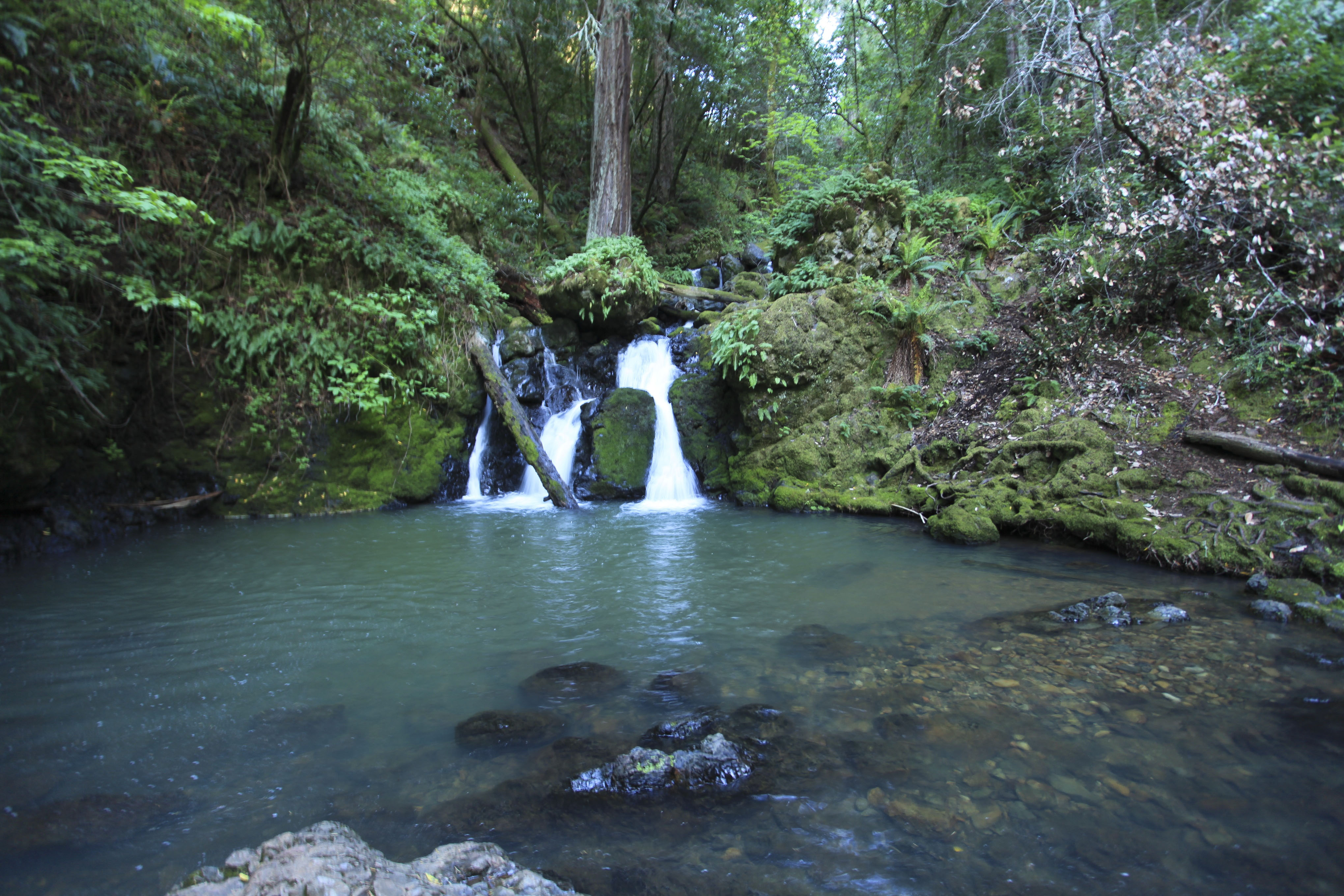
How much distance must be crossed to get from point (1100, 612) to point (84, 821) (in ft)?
20.4

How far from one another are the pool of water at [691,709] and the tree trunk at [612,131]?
10.1 meters

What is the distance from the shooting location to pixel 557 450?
1127 cm

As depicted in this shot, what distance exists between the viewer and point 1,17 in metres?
6.16

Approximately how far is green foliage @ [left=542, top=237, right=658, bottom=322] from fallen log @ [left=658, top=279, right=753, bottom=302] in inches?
55.5

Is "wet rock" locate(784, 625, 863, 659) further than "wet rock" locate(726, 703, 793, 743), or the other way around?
"wet rock" locate(784, 625, 863, 659)

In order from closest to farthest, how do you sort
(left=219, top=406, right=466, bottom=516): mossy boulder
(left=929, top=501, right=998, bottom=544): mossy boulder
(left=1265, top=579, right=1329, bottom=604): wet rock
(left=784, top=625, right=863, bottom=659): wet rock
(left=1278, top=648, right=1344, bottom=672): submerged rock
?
(left=1278, top=648, right=1344, bottom=672): submerged rock < (left=784, top=625, right=863, bottom=659): wet rock < (left=1265, top=579, right=1329, bottom=604): wet rock < (left=929, top=501, right=998, bottom=544): mossy boulder < (left=219, top=406, right=466, bottom=516): mossy boulder

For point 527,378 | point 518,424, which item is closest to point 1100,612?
point 518,424

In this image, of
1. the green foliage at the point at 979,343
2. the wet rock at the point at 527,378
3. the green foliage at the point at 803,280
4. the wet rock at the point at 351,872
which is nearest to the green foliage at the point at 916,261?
the green foliage at the point at 803,280

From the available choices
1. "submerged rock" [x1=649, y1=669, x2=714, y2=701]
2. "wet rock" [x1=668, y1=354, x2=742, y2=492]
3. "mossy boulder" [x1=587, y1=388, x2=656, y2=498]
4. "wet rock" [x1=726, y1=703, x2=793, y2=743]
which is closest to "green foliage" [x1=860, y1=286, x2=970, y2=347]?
"wet rock" [x1=668, y1=354, x2=742, y2=492]

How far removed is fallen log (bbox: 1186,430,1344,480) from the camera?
5873 millimetres

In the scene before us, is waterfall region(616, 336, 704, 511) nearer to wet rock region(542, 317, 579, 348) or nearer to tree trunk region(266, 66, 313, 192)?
wet rock region(542, 317, 579, 348)

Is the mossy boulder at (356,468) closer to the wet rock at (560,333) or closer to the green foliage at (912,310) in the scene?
the wet rock at (560,333)

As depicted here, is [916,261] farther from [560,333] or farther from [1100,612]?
[1100,612]

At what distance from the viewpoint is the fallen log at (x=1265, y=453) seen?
5.87 meters
